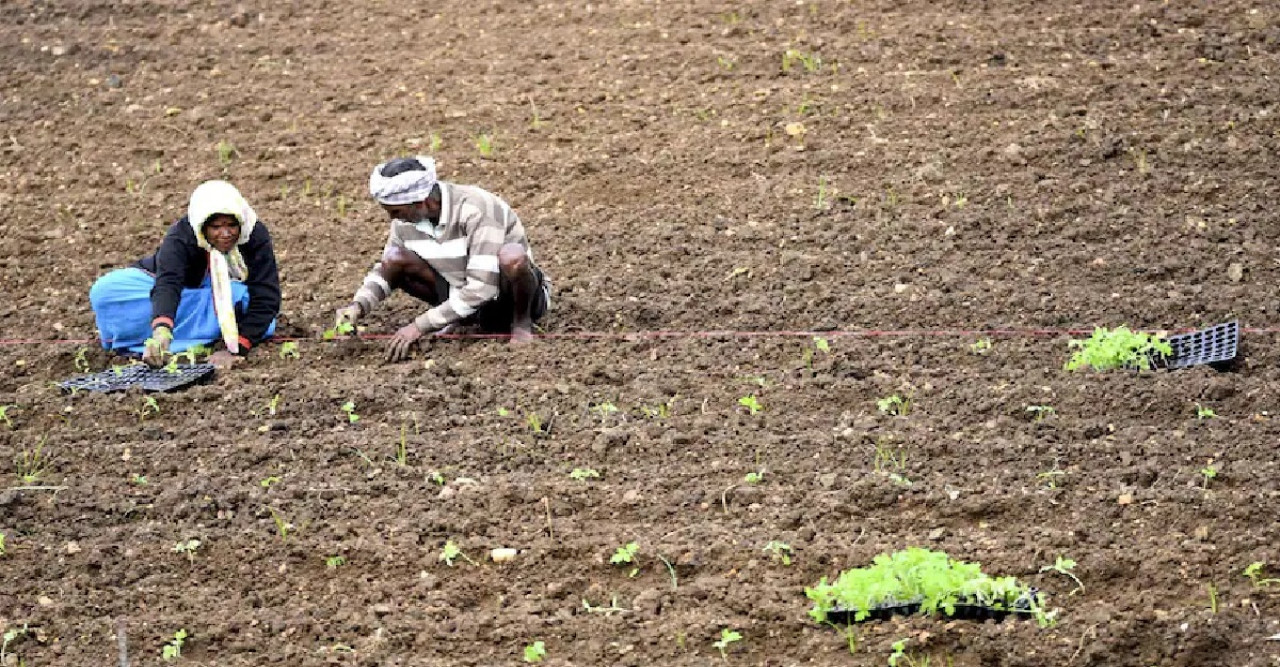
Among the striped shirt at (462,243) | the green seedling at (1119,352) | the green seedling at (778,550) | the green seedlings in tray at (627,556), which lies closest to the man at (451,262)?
the striped shirt at (462,243)

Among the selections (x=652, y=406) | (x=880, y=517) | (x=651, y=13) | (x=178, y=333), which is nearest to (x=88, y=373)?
(x=178, y=333)

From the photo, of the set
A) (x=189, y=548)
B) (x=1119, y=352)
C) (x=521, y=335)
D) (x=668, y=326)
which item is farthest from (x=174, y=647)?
(x=1119, y=352)

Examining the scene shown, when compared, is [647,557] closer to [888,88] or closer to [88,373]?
[88,373]

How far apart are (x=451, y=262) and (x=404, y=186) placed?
434 millimetres

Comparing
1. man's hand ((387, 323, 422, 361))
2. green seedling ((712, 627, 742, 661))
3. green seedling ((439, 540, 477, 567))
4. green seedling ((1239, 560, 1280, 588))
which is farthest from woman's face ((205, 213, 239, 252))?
green seedling ((1239, 560, 1280, 588))

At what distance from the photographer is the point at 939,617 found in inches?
184

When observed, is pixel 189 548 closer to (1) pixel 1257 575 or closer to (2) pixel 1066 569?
(2) pixel 1066 569

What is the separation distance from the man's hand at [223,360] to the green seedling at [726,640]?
112 inches

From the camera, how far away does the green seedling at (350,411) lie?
6.16 m

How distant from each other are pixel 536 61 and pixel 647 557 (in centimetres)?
506

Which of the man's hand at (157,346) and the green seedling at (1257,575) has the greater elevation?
the green seedling at (1257,575)

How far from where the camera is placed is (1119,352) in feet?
20.3

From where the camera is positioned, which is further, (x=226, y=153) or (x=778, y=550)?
(x=226, y=153)

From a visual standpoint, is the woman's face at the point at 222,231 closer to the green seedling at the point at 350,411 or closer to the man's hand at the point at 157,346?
the man's hand at the point at 157,346
